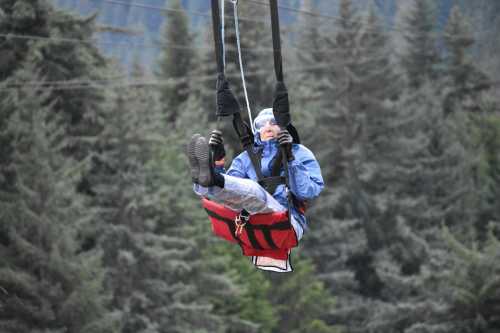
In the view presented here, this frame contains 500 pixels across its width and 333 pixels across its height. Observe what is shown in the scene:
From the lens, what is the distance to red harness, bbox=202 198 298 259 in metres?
7.59

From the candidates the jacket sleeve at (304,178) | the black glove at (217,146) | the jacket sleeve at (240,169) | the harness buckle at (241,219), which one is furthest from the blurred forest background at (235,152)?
the jacket sleeve at (304,178)

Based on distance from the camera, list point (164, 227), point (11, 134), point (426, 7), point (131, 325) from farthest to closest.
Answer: point (426, 7), point (164, 227), point (131, 325), point (11, 134)

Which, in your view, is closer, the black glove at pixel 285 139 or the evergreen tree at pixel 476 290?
the black glove at pixel 285 139

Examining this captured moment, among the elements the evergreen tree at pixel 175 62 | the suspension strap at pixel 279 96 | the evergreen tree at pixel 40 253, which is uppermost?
the suspension strap at pixel 279 96

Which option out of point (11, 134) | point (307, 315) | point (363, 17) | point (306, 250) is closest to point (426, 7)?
point (363, 17)

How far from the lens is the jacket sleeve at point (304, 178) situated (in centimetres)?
771

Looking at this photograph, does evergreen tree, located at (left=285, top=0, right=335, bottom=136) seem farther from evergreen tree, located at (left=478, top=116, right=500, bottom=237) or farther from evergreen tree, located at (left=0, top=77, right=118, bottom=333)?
evergreen tree, located at (left=0, top=77, right=118, bottom=333)

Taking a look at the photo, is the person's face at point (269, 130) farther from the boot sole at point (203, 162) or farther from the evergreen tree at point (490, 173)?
the evergreen tree at point (490, 173)

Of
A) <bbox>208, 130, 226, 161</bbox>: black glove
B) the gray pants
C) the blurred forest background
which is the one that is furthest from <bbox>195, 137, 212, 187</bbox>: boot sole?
the blurred forest background

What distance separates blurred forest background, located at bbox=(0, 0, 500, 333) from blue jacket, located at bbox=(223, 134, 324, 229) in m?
8.53

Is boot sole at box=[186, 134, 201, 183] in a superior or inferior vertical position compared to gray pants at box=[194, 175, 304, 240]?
superior

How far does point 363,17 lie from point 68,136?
792 inches

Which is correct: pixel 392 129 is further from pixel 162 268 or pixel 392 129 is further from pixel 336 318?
pixel 162 268

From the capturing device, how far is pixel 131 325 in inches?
889
